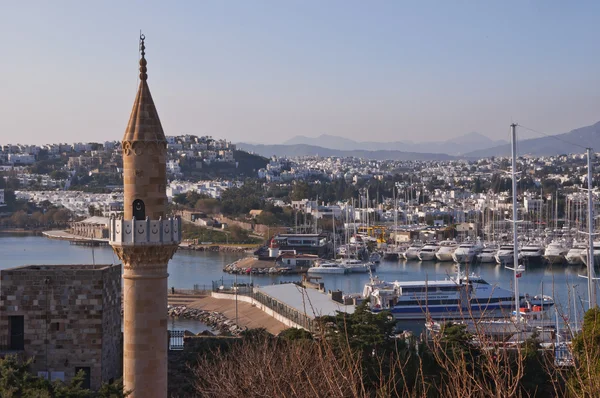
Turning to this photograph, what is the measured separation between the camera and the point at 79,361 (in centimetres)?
646

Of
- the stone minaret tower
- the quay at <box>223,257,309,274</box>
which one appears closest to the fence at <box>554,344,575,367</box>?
the stone minaret tower

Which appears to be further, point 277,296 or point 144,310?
point 277,296

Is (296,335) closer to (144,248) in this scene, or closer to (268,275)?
(144,248)

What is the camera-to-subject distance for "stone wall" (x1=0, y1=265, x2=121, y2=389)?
645 cm

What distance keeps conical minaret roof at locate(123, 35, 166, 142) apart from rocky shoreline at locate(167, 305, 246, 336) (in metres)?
11.0

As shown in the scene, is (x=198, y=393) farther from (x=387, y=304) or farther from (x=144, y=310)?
(x=387, y=304)

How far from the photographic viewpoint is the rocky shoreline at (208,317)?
635 inches

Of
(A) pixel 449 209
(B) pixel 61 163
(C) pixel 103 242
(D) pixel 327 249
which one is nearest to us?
(D) pixel 327 249

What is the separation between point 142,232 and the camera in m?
4.76

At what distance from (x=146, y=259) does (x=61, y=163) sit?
219 feet

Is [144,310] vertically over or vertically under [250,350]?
over

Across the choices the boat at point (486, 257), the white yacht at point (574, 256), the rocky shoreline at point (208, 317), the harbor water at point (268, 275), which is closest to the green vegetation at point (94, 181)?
the harbor water at point (268, 275)

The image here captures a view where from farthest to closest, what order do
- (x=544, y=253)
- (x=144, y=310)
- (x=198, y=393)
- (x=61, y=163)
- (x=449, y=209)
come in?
(x=61, y=163) < (x=449, y=209) < (x=544, y=253) < (x=198, y=393) < (x=144, y=310)

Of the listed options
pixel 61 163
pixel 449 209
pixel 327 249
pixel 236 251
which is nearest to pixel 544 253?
pixel 327 249
